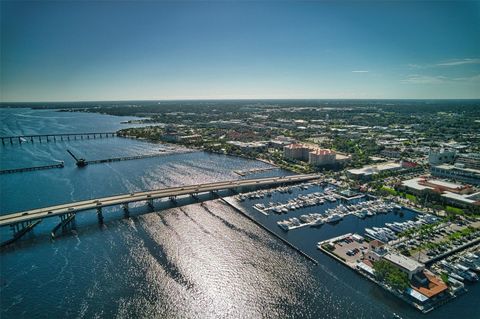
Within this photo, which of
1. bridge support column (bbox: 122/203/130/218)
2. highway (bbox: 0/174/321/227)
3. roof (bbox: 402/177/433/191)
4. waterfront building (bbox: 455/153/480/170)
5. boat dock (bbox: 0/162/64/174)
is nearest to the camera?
highway (bbox: 0/174/321/227)

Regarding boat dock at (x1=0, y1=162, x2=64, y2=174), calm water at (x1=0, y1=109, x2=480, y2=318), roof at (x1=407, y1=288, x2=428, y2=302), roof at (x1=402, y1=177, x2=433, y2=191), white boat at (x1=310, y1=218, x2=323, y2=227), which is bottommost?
calm water at (x1=0, y1=109, x2=480, y2=318)

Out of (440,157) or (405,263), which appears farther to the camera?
(440,157)

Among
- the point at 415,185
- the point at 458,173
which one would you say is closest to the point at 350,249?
the point at 415,185

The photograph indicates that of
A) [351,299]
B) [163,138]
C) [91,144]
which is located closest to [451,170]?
[351,299]

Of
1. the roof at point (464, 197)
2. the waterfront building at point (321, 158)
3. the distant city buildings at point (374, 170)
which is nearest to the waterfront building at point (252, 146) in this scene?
the waterfront building at point (321, 158)

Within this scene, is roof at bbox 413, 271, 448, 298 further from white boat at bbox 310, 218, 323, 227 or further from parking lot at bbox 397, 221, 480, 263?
white boat at bbox 310, 218, 323, 227

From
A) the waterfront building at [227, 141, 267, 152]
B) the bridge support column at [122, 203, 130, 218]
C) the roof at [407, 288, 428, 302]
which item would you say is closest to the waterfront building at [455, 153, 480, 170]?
the waterfront building at [227, 141, 267, 152]

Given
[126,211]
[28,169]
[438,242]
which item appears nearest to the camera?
[438,242]

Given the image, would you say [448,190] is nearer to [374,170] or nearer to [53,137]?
[374,170]
